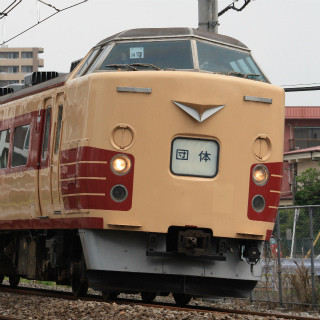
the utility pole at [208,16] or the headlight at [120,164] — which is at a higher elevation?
the utility pole at [208,16]

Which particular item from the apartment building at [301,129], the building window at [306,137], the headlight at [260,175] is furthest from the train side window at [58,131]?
the building window at [306,137]

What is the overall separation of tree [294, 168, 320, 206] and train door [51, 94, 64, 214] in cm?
4427

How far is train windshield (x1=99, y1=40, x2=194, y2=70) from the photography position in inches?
466

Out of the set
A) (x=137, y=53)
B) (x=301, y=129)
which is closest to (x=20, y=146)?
(x=137, y=53)

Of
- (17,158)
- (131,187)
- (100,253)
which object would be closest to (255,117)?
(131,187)

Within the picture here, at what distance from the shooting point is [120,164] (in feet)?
36.1

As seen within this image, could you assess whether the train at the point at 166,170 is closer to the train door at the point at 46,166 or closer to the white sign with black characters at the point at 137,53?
the white sign with black characters at the point at 137,53

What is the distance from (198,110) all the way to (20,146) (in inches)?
136

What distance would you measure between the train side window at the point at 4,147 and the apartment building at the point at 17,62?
138142 millimetres

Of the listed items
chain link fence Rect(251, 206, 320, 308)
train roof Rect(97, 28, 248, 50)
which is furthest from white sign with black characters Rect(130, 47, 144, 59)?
chain link fence Rect(251, 206, 320, 308)

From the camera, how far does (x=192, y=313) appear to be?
10602mm

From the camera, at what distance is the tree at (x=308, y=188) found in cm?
5572

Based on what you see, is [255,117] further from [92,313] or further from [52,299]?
[52,299]

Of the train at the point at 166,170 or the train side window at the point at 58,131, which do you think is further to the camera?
the train side window at the point at 58,131
